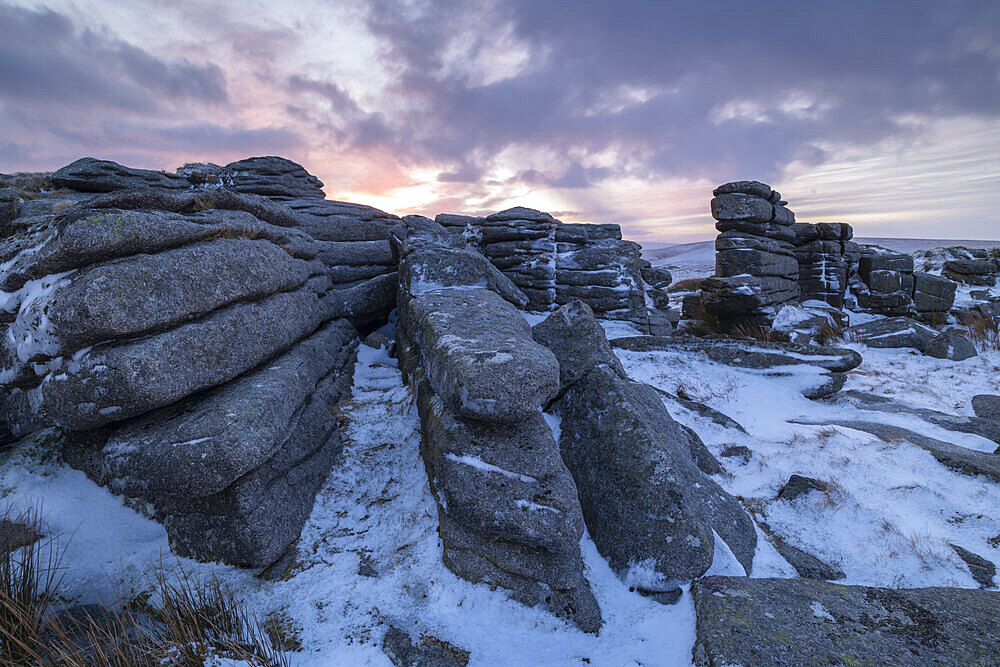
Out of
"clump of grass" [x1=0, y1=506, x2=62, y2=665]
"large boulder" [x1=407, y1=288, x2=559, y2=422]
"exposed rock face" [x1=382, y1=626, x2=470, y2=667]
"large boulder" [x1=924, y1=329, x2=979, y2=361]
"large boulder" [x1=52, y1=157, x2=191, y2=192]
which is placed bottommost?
"large boulder" [x1=924, y1=329, x2=979, y2=361]

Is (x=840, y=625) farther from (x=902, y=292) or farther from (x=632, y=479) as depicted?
(x=902, y=292)

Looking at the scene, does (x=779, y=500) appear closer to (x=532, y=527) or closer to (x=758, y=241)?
(x=532, y=527)

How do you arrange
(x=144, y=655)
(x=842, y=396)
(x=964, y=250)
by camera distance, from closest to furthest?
1. (x=144, y=655)
2. (x=842, y=396)
3. (x=964, y=250)

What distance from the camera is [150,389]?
4672 mm

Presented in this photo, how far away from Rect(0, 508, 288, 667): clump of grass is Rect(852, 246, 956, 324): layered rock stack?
28642 mm

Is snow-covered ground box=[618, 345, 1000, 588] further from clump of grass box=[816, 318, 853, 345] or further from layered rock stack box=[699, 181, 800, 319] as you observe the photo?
layered rock stack box=[699, 181, 800, 319]

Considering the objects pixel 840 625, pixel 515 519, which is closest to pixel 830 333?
pixel 840 625

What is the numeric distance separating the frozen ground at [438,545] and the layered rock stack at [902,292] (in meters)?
17.6

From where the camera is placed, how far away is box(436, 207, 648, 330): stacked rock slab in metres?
14.6

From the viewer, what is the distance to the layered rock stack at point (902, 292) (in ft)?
74.0

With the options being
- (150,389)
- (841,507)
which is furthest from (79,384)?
(841,507)

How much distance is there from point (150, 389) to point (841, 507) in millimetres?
9237

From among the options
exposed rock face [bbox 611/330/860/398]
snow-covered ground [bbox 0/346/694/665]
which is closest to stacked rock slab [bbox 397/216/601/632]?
snow-covered ground [bbox 0/346/694/665]

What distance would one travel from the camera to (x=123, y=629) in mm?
3180
